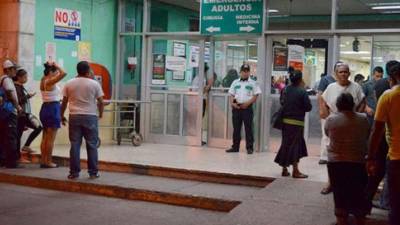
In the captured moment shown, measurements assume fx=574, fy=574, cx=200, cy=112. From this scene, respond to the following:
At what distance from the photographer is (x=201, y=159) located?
32.3 feet

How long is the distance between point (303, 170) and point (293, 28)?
10.5 feet

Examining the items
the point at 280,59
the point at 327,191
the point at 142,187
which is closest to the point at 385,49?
the point at 280,59

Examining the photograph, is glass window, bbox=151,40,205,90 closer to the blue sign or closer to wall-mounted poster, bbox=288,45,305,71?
the blue sign

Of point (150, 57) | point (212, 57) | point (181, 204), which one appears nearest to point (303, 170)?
point (181, 204)

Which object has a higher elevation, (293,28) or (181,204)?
(293,28)

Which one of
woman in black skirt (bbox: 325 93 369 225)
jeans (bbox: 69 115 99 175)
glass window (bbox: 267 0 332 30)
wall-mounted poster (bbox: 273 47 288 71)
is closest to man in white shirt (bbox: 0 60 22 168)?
jeans (bbox: 69 115 99 175)

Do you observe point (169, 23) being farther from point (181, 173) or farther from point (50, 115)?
point (181, 173)

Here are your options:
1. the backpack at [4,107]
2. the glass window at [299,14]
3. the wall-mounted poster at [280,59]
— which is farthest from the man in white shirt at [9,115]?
the glass window at [299,14]

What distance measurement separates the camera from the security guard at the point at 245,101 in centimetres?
1070

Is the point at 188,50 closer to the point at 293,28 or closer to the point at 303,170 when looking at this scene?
the point at 293,28

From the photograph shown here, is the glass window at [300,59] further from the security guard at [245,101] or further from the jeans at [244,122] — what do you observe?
the jeans at [244,122]

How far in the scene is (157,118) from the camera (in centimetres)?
1238

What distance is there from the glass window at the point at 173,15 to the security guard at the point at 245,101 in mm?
1966

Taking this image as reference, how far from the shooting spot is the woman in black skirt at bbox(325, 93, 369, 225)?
549 cm
